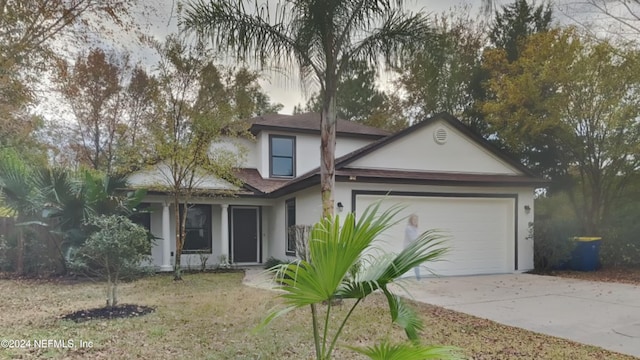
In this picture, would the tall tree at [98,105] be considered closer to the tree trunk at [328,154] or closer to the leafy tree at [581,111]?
the tree trunk at [328,154]

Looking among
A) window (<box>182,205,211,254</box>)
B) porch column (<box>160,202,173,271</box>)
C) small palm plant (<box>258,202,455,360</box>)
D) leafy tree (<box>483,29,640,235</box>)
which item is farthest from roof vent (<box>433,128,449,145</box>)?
small palm plant (<box>258,202,455,360</box>)

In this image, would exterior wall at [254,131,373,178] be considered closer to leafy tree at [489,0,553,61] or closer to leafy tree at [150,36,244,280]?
Result: leafy tree at [150,36,244,280]

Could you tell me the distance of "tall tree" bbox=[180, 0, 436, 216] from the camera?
7293 mm

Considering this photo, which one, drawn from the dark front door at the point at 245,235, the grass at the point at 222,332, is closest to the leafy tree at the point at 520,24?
the dark front door at the point at 245,235

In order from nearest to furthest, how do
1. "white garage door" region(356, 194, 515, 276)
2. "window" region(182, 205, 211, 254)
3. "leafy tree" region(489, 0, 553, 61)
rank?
1. "white garage door" region(356, 194, 515, 276)
2. "window" region(182, 205, 211, 254)
3. "leafy tree" region(489, 0, 553, 61)

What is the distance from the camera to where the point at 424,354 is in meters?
2.29

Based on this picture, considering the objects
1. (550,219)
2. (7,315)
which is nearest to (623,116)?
(550,219)

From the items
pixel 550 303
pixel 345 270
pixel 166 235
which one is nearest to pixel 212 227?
pixel 166 235

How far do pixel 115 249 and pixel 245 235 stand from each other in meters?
8.46

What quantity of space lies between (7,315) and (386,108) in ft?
67.7

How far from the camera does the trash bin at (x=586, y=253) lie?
39.0 feet

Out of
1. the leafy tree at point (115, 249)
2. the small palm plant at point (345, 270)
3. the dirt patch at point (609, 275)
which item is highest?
the small palm plant at point (345, 270)

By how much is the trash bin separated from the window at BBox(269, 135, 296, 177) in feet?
30.5

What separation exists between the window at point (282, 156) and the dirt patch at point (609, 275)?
29.5ft
